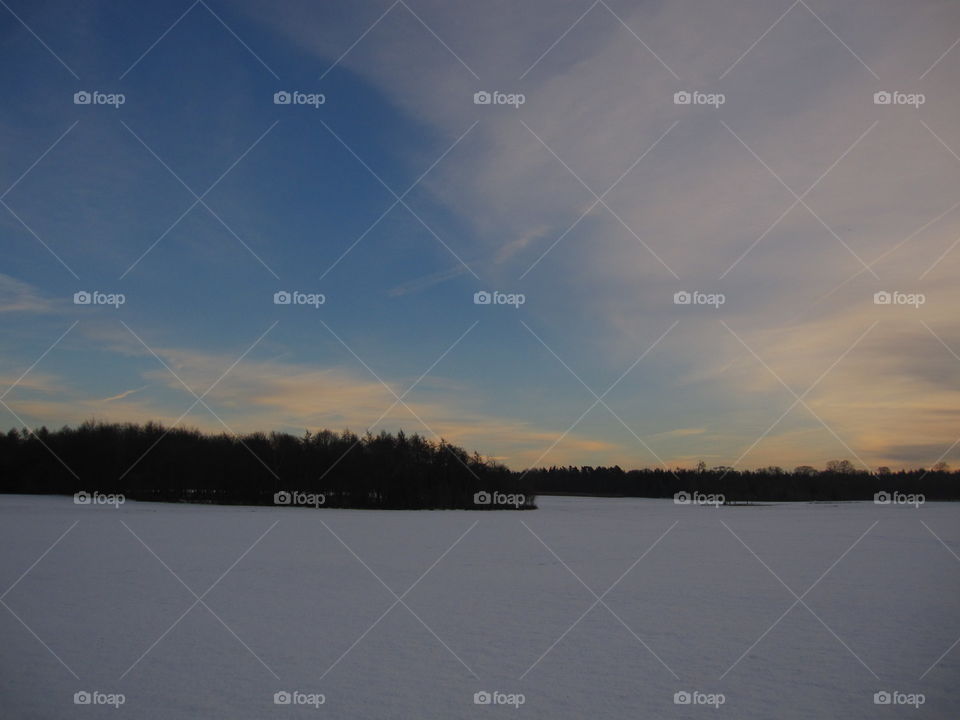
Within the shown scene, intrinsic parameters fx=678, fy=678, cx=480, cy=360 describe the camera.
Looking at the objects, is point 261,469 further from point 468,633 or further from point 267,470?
point 468,633

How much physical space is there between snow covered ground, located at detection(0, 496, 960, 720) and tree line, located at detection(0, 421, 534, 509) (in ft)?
124

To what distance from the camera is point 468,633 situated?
8688 millimetres

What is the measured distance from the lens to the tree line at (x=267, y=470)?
54.4 meters

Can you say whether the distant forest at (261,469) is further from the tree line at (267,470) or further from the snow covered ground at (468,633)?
the snow covered ground at (468,633)

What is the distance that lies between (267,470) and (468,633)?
52.4 metres

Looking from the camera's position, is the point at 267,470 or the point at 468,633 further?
the point at 267,470

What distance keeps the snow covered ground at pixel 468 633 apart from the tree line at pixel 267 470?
37.8 metres

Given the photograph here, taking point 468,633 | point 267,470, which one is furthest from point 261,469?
point 468,633

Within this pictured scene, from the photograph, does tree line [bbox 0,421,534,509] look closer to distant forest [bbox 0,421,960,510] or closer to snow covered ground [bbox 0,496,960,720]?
distant forest [bbox 0,421,960,510]

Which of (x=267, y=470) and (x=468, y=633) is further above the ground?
(x=267, y=470)

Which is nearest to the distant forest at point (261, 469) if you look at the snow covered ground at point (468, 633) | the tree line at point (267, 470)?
the tree line at point (267, 470)

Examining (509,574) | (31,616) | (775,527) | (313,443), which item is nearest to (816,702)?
(509,574)

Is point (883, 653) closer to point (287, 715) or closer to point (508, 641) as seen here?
point (508, 641)

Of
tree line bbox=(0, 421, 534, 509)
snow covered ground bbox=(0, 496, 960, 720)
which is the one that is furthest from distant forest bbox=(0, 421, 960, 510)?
snow covered ground bbox=(0, 496, 960, 720)
